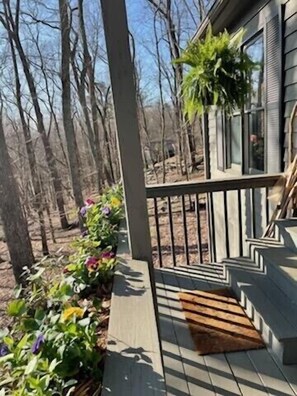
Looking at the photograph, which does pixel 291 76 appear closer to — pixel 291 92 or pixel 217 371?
pixel 291 92

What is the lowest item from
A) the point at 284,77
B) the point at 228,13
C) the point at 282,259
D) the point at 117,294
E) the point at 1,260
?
the point at 1,260

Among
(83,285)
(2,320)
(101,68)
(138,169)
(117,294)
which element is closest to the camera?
(117,294)

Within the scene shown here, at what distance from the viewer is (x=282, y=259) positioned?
2.38m

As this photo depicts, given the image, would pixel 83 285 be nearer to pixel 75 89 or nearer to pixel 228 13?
pixel 228 13

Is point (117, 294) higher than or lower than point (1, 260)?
higher

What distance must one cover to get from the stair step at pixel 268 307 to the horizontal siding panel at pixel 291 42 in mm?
1956

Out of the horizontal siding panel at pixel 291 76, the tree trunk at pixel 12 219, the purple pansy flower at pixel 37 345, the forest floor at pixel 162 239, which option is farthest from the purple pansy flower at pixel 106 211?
the tree trunk at pixel 12 219

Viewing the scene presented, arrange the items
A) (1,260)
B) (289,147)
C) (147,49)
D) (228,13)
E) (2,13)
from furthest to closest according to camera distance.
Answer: (147,49) → (1,260) → (2,13) → (228,13) → (289,147)

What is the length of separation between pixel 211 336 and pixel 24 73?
12.3 meters

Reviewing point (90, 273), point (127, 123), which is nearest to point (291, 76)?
point (127, 123)

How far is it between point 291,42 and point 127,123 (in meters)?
1.92

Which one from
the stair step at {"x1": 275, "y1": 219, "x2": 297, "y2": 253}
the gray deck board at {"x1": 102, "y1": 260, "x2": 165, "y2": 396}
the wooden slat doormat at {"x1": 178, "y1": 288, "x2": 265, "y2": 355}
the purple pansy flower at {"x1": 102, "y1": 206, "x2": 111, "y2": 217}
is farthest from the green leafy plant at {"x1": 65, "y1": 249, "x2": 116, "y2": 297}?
the stair step at {"x1": 275, "y1": 219, "x2": 297, "y2": 253}

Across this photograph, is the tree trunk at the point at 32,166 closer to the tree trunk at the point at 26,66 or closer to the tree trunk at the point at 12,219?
the tree trunk at the point at 26,66

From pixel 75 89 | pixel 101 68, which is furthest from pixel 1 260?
pixel 101 68
